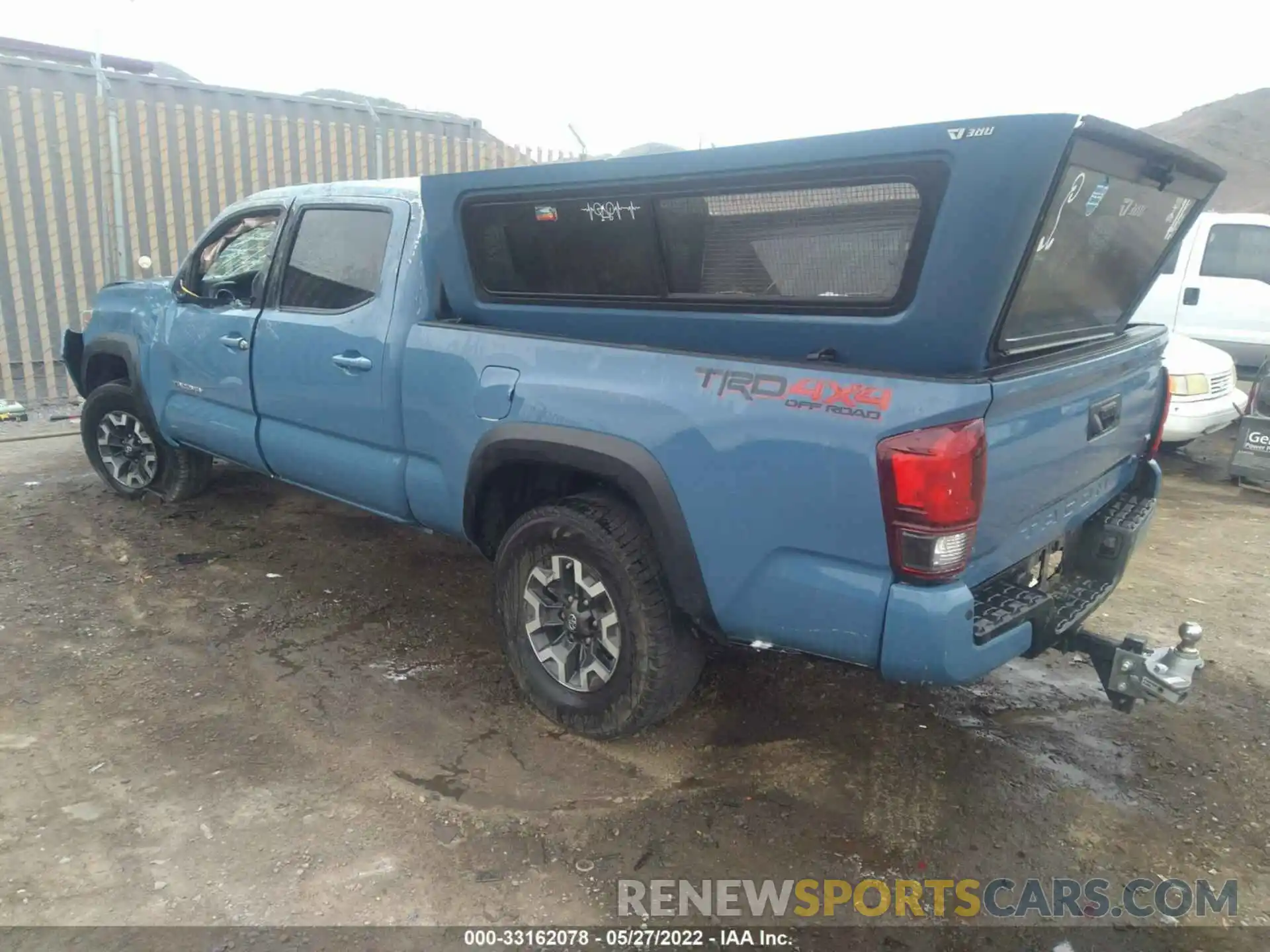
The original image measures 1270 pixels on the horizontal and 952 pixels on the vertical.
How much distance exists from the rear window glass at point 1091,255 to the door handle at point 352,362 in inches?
99.1

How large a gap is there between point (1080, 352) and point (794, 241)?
114 cm

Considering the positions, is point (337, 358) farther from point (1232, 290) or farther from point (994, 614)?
point (1232, 290)

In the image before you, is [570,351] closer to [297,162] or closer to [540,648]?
[540,648]

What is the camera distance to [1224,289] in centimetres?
870

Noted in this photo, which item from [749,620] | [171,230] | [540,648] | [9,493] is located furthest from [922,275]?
[171,230]

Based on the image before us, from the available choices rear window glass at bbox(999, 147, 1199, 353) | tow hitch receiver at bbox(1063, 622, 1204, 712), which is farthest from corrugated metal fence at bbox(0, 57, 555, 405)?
tow hitch receiver at bbox(1063, 622, 1204, 712)

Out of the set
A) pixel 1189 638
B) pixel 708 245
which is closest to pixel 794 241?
pixel 708 245

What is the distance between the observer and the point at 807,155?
8.02 feet

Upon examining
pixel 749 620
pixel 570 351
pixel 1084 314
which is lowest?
pixel 749 620

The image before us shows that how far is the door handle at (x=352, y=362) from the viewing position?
377 centimetres

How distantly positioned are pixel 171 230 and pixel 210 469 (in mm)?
4373

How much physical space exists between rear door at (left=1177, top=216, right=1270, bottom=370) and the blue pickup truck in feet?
19.9

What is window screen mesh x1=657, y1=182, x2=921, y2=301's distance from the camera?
2418 mm

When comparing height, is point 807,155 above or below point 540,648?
above
